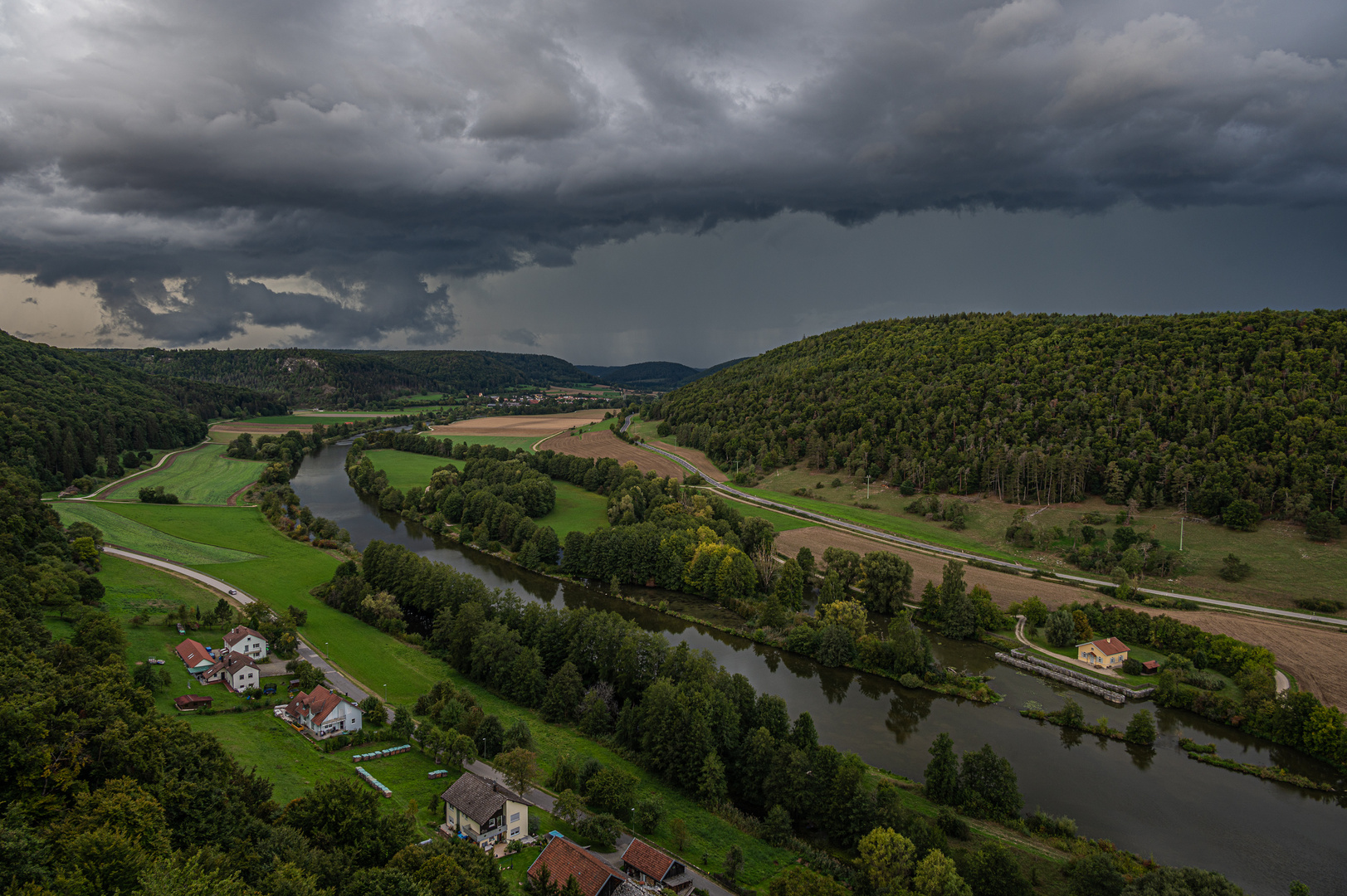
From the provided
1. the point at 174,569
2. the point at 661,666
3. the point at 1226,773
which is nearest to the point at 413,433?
the point at 174,569

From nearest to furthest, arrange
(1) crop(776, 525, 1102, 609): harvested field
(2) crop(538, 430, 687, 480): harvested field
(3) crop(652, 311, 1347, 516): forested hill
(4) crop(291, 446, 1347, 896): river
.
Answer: (4) crop(291, 446, 1347, 896): river, (1) crop(776, 525, 1102, 609): harvested field, (3) crop(652, 311, 1347, 516): forested hill, (2) crop(538, 430, 687, 480): harvested field

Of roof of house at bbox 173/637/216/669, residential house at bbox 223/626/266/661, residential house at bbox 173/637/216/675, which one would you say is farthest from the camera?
residential house at bbox 223/626/266/661

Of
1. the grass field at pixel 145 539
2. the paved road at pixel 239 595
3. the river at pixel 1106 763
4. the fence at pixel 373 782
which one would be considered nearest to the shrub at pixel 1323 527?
the river at pixel 1106 763

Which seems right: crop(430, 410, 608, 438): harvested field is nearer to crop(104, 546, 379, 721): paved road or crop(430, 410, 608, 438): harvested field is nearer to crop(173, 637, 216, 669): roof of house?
crop(104, 546, 379, 721): paved road

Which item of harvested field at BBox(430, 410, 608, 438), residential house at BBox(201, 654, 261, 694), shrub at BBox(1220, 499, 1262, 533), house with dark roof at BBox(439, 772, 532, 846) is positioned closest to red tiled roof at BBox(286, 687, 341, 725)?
residential house at BBox(201, 654, 261, 694)

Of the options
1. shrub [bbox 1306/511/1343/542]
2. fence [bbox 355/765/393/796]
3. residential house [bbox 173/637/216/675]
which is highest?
shrub [bbox 1306/511/1343/542]

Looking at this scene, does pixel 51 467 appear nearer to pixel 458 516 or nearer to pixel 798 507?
pixel 458 516

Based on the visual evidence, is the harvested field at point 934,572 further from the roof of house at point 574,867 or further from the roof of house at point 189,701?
the roof of house at point 189,701
